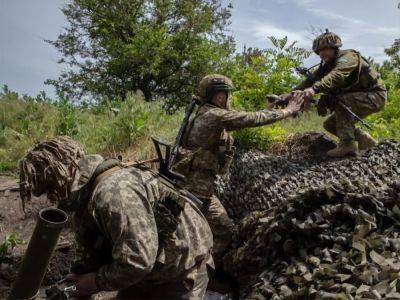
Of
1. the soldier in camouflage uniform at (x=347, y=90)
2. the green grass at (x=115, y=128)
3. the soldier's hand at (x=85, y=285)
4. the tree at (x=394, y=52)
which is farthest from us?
the tree at (x=394, y=52)

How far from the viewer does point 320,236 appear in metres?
4.35

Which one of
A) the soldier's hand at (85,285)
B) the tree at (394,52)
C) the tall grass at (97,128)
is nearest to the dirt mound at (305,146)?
the tall grass at (97,128)

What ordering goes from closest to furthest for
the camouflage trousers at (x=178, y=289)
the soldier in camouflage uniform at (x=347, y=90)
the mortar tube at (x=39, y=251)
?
the mortar tube at (x=39, y=251), the camouflage trousers at (x=178, y=289), the soldier in camouflage uniform at (x=347, y=90)

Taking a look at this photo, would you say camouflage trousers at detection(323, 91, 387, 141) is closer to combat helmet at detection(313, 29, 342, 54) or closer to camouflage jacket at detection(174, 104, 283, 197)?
combat helmet at detection(313, 29, 342, 54)

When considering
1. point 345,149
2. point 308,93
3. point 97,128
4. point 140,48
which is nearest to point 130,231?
point 308,93

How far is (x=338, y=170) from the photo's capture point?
21.8 feet

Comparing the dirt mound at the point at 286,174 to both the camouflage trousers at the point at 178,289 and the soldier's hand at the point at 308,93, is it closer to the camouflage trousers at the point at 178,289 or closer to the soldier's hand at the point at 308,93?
the soldier's hand at the point at 308,93

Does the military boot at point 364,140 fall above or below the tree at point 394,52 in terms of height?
below

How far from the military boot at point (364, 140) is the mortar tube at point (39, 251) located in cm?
532

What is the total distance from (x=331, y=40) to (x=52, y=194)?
15.8 ft

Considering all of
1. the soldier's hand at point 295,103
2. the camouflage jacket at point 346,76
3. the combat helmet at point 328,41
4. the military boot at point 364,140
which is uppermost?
the combat helmet at point 328,41

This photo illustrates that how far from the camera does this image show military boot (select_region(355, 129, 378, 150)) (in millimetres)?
7363

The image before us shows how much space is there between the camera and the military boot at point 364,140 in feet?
24.2

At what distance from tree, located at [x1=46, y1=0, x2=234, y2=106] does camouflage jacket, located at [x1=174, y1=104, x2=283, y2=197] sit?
10.5m
